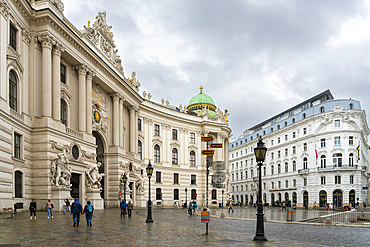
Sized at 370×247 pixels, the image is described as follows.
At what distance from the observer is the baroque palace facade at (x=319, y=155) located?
6806 cm

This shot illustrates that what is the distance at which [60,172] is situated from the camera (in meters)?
29.7

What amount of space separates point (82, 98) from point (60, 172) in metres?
9.62

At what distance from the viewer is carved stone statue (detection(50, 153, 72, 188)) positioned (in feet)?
96.0

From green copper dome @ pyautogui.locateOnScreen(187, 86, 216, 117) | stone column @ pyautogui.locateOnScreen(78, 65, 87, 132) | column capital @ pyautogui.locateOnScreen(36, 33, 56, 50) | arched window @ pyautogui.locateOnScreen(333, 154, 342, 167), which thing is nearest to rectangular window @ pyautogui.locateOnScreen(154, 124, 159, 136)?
green copper dome @ pyautogui.locateOnScreen(187, 86, 216, 117)

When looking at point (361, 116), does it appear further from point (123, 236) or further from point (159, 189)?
point (123, 236)

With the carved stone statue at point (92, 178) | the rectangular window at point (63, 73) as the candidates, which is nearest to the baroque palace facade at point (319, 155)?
the carved stone statue at point (92, 178)

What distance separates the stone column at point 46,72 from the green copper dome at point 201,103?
51900 millimetres

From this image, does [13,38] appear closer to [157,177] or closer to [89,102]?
[89,102]

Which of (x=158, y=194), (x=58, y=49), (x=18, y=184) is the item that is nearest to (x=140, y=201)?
(x=158, y=194)

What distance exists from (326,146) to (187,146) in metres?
28.2

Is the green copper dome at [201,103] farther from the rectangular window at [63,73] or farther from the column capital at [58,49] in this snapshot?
the column capital at [58,49]

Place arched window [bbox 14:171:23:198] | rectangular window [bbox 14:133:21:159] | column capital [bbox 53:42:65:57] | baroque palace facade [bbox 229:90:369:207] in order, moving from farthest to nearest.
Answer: baroque palace facade [bbox 229:90:369:207] < column capital [bbox 53:42:65:57] < rectangular window [bbox 14:133:21:159] < arched window [bbox 14:171:23:198]

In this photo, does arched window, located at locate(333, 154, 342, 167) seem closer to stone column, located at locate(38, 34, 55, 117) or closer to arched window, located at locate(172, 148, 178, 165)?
arched window, located at locate(172, 148, 178, 165)

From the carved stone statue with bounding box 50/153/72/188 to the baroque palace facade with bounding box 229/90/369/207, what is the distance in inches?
2129
